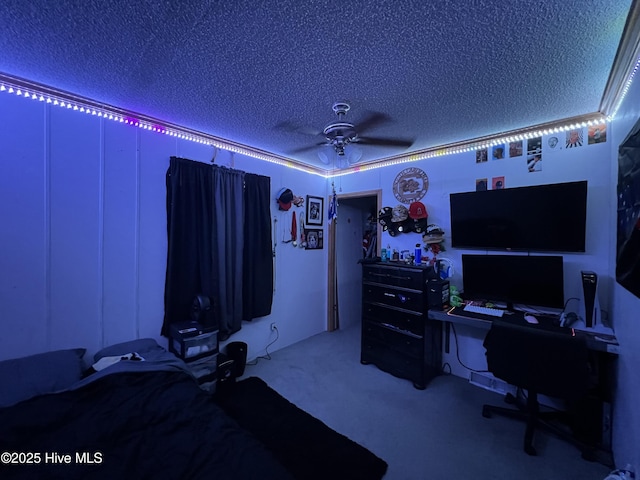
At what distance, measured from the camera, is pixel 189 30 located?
1.26 m

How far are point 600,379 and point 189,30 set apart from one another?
3.47m

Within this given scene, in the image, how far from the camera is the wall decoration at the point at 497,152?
252 centimetres

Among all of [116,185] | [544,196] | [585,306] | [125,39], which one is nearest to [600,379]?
[585,306]

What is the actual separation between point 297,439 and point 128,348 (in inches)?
58.7

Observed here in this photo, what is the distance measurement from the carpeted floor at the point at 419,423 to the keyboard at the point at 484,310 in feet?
2.74

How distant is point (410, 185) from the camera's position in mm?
3145

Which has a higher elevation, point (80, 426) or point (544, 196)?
point (544, 196)

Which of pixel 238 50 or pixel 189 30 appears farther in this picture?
pixel 238 50

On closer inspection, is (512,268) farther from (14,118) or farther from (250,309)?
(14,118)

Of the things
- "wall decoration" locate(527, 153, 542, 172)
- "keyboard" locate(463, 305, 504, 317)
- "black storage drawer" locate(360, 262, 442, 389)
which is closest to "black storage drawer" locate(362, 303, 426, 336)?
"black storage drawer" locate(360, 262, 442, 389)

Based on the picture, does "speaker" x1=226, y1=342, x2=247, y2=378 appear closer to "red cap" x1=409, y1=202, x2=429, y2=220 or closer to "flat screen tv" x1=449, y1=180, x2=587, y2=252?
"red cap" x1=409, y1=202, x2=429, y2=220

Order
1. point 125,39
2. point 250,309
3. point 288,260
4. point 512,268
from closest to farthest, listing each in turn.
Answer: point 125,39 → point 512,268 → point 250,309 → point 288,260

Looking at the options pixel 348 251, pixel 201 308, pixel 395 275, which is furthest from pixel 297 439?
pixel 348 251

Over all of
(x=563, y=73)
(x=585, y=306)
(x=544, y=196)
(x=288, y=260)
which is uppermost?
(x=563, y=73)
